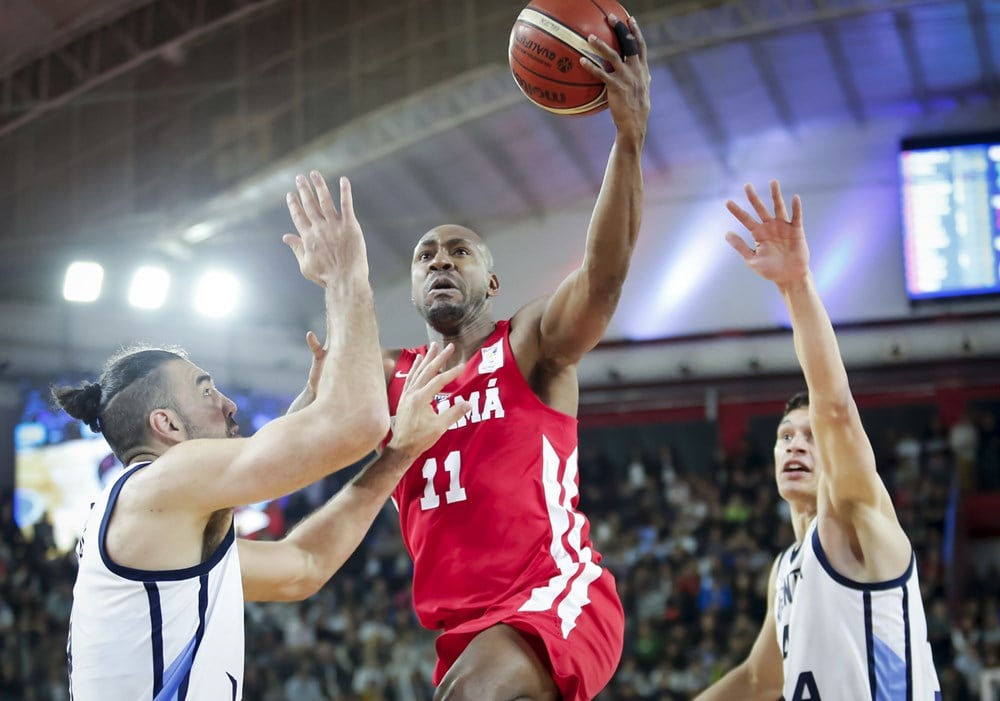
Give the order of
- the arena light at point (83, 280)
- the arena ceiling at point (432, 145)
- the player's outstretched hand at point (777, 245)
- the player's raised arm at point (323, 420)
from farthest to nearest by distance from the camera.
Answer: the arena light at point (83, 280) < the arena ceiling at point (432, 145) < the player's outstretched hand at point (777, 245) < the player's raised arm at point (323, 420)

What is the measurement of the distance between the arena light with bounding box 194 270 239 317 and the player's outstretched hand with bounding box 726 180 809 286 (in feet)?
48.5

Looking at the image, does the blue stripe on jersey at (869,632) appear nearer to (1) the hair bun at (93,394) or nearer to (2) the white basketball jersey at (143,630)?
(2) the white basketball jersey at (143,630)

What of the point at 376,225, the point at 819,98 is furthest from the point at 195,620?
the point at 819,98

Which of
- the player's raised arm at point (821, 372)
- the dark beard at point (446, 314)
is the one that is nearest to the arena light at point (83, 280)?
the dark beard at point (446, 314)

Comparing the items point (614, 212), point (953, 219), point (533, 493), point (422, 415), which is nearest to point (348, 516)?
point (422, 415)

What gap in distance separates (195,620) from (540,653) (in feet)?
3.75

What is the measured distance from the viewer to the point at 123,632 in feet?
11.4

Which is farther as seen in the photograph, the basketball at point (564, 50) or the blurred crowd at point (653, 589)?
the blurred crowd at point (653, 589)

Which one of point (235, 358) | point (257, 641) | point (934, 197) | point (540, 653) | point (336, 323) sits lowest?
point (257, 641)

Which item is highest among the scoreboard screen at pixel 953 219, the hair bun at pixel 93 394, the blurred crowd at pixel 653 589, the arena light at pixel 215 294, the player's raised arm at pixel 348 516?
the scoreboard screen at pixel 953 219

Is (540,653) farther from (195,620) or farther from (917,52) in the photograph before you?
(917,52)

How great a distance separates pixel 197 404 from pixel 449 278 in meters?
1.26

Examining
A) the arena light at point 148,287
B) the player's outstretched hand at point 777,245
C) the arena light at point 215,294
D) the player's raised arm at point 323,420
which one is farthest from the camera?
the arena light at point 215,294

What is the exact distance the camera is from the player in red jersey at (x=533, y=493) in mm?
4027
